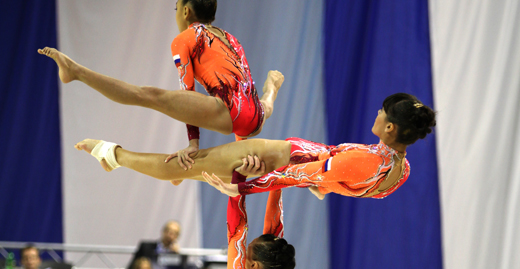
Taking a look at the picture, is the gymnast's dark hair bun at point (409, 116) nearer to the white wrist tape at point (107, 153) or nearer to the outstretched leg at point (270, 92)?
the outstretched leg at point (270, 92)

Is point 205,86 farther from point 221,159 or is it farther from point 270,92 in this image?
point 270,92

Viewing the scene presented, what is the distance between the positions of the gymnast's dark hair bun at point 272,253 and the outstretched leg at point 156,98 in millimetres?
562

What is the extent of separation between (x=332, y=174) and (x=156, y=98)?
858 millimetres

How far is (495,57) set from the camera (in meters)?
3.84

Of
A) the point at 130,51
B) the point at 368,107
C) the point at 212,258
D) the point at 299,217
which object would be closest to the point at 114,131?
the point at 130,51

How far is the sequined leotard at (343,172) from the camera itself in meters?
2.19

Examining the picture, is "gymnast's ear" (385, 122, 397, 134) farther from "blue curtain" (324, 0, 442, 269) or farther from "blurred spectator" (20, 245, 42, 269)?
"blurred spectator" (20, 245, 42, 269)

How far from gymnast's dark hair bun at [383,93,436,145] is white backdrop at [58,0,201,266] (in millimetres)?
3313

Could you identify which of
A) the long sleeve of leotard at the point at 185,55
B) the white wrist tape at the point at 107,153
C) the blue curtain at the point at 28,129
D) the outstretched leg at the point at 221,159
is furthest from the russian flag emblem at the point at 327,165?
the blue curtain at the point at 28,129

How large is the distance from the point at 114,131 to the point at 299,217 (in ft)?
7.84

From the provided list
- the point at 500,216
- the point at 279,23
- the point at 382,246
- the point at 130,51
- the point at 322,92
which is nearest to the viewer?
the point at 500,216

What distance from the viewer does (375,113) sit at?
13.8ft

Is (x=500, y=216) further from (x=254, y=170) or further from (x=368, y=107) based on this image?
(x=254, y=170)

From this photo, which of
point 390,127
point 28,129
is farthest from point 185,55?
point 28,129
